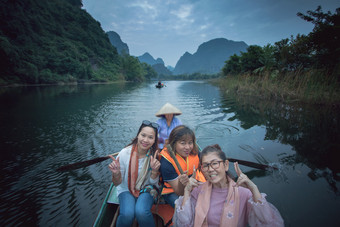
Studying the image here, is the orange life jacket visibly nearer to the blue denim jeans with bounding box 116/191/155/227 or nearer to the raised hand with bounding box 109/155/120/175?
the blue denim jeans with bounding box 116/191/155/227

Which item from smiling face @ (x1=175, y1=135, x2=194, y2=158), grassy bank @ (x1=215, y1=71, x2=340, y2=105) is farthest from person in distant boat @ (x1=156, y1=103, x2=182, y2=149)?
grassy bank @ (x1=215, y1=71, x2=340, y2=105)

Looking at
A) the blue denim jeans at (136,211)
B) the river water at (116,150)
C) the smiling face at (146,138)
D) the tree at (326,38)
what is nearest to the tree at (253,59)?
the tree at (326,38)

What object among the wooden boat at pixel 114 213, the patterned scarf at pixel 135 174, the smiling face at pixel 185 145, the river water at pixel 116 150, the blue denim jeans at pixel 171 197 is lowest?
the river water at pixel 116 150

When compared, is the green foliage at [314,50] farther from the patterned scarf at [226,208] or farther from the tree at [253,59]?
the patterned scarf at [226,208]

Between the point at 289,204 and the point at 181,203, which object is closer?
the point at 181,203

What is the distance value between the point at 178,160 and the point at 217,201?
0.71 m

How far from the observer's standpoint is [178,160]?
211 cm

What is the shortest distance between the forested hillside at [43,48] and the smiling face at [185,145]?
32.9 metres

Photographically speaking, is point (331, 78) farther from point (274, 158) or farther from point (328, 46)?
point (274, 158)

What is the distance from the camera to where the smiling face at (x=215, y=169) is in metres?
1.50

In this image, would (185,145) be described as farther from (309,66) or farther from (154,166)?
(309,66)

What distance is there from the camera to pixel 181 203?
60.8 inches

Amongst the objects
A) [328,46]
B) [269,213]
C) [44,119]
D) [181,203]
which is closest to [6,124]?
[44,119]

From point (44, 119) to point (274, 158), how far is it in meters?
9.81
